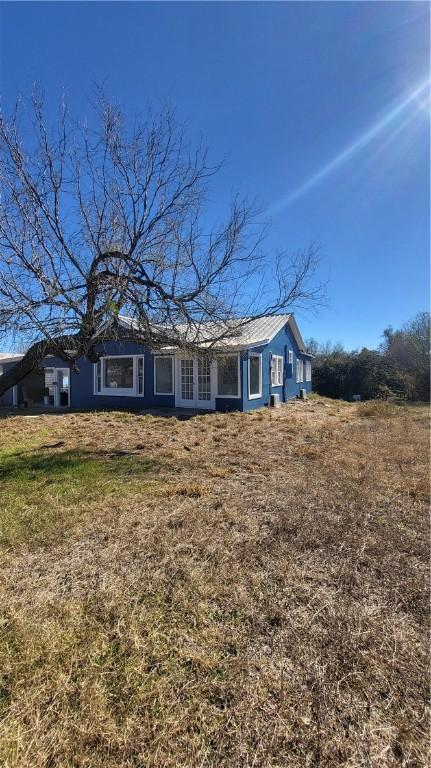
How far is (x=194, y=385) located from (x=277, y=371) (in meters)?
4.83

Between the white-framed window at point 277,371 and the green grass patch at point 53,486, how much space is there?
11020mm

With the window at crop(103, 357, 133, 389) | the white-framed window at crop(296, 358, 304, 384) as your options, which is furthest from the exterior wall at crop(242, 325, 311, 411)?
the window at crop(103, 357, 133, 389)

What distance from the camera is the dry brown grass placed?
1.52 meters

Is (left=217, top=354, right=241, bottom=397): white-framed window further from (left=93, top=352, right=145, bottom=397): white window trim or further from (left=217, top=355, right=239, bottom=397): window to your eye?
(left=93, top=352, right=145, bottom=397): white window trim

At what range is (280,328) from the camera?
1700cm

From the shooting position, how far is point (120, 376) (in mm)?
16547

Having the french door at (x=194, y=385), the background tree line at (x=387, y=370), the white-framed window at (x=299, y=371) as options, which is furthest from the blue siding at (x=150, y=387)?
the background tree line at (x=387, y=370)

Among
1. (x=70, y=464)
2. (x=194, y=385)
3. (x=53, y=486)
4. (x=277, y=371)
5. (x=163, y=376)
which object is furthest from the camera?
(x=277, y=371)

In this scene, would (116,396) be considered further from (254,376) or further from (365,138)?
(365,138)

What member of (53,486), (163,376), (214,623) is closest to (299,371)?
(163,376)

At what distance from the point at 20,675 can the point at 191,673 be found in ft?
2.79

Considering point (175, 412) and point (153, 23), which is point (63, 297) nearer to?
point (153, 23)

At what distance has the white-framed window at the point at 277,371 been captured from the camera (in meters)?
16.8

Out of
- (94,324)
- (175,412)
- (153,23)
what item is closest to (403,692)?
(94,324)
